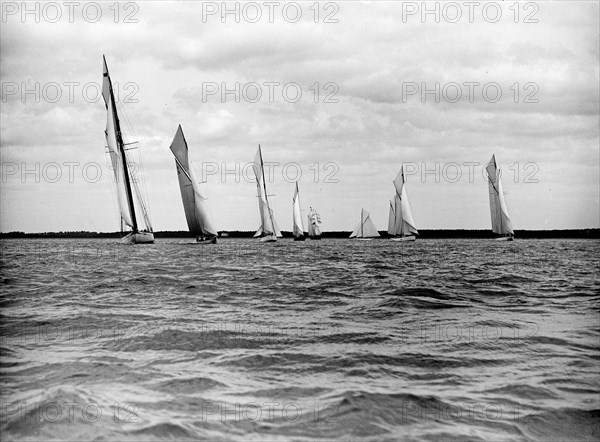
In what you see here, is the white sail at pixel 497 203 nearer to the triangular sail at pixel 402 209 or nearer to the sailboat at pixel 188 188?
the triangular sail at pixel 402 209

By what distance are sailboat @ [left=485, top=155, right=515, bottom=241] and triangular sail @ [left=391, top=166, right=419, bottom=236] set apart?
10.6 metres

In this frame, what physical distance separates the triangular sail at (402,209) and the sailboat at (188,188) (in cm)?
3378

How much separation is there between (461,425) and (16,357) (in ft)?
16.3

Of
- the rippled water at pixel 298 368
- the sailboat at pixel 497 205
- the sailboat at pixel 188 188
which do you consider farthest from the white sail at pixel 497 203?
the rippled water at pixel 298 368

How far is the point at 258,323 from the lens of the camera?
884cm

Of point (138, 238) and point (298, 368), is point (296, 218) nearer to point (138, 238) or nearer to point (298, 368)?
point (138, 238)

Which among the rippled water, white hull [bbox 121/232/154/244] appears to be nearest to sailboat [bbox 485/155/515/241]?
white hull [bbox 121/232/154/244]

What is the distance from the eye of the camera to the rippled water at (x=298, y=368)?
4.52 m

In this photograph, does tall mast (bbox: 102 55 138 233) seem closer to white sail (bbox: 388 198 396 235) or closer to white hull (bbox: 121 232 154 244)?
white hull (bbox: 121 232 154 244)

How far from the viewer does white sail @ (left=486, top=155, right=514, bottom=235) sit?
7112 centimetres

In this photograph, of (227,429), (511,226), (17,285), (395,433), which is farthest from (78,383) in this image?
(511,226)

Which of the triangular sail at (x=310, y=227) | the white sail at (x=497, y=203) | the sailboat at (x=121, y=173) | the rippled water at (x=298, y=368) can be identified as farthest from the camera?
the triangular sail at (x=310, y=227)

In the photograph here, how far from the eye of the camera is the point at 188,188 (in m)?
49.2

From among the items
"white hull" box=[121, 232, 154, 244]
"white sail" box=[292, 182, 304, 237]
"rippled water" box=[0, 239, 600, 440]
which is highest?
"white sail" box=[292, 182, 304, 237]
